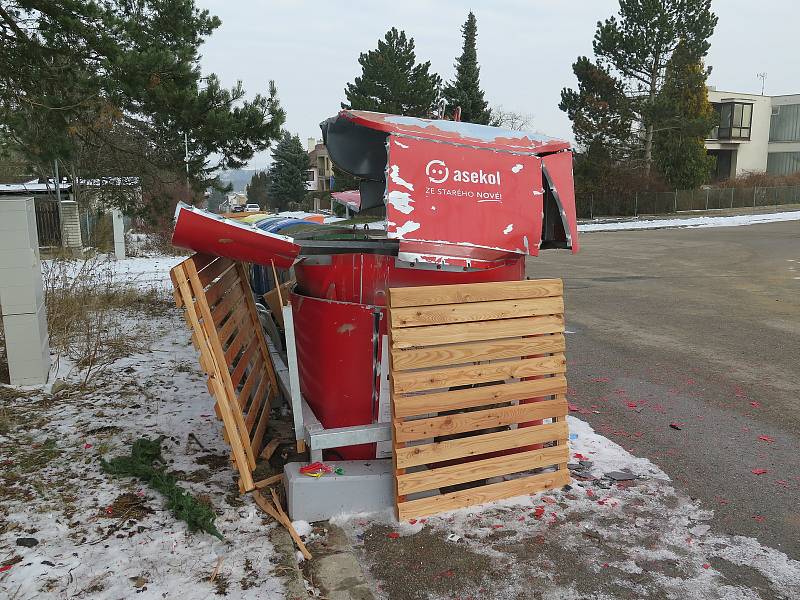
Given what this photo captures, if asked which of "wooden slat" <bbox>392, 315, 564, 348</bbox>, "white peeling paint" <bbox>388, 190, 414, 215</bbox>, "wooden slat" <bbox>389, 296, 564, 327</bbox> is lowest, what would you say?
"wooden slat" <bbox>392, 315, 564, 348</bbox>

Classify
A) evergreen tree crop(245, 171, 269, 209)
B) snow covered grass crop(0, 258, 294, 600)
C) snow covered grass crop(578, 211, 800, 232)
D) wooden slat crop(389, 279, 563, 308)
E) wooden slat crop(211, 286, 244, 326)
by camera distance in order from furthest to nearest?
evergreen tree crop(245, 171, 269, 209) → snow covered grass crop(578, 211, 800, 232) → wooden slat crop(211, 286, 244, 326) → wooden slat crop(389, 279, 563, 308) → snow covered grass crop(0, 258, 294, 600)

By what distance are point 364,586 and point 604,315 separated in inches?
285

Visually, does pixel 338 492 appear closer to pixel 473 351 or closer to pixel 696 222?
pixel 473 351

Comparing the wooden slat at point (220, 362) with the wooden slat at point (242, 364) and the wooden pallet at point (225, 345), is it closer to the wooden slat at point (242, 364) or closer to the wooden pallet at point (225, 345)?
the wooden pallet at point (225, 345)

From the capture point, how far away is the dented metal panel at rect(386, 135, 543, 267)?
3.36 metres

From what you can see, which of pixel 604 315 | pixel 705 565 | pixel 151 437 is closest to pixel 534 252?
pixel 705 565

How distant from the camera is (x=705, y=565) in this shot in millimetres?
2988

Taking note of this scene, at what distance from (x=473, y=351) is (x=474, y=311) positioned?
224mm

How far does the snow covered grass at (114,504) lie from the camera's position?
8.89ft

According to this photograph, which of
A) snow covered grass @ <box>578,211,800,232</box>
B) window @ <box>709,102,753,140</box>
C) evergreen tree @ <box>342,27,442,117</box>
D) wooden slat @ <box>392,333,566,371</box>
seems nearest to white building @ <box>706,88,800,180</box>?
window @ <box>709,102,753,140</box>

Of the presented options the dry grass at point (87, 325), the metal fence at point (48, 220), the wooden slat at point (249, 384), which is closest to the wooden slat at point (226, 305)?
the wooden slat at point (249, 384)

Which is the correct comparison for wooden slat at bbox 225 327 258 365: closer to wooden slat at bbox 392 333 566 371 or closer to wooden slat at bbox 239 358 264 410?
wooden slat at bbox 239 358 264 410

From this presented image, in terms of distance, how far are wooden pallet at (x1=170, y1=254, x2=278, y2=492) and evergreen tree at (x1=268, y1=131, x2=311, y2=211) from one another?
55.6 metres

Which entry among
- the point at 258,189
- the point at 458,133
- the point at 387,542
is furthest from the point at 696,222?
the point at 258,189
